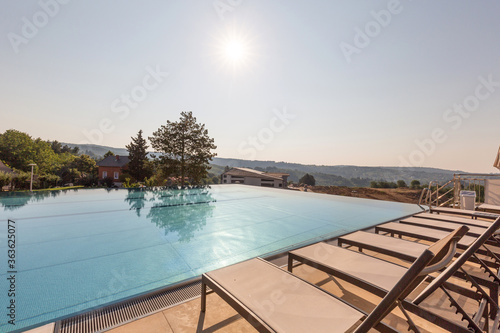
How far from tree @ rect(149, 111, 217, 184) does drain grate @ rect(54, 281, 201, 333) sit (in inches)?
A: 759

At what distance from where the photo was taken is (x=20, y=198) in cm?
831

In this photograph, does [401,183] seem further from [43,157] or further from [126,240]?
[43,157]

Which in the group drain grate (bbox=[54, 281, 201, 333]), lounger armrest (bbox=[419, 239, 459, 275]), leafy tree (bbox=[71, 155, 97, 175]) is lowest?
drain grate (bbox=[54, 281, 201, 333])

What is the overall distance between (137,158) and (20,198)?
81.3 ft

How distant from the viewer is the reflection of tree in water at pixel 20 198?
718 centimetres

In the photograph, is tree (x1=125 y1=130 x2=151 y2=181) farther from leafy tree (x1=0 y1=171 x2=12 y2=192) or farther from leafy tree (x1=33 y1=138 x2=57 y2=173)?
leafy tree (x1=0 y1=171 x2=12 y2=192)

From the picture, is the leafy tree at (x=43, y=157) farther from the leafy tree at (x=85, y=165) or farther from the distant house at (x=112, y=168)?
the distant house at (x=112, y=168)

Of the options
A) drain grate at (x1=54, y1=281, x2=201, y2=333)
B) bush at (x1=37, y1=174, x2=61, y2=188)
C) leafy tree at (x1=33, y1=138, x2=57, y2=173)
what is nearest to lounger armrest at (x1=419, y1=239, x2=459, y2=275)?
drain grate at (x1=54, y1=281, x2=201, y2=333)

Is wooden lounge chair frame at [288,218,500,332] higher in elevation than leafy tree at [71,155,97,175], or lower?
lower

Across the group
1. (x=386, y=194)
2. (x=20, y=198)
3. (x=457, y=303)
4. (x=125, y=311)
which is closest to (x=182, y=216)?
(x=125, y=311)

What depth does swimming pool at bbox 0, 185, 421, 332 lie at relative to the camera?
257cm

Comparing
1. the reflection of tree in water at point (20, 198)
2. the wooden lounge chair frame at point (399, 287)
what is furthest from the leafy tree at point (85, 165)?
the wooden lounge chair frame at point (399, 287)

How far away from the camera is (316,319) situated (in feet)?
4.43

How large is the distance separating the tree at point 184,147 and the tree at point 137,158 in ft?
41.7
